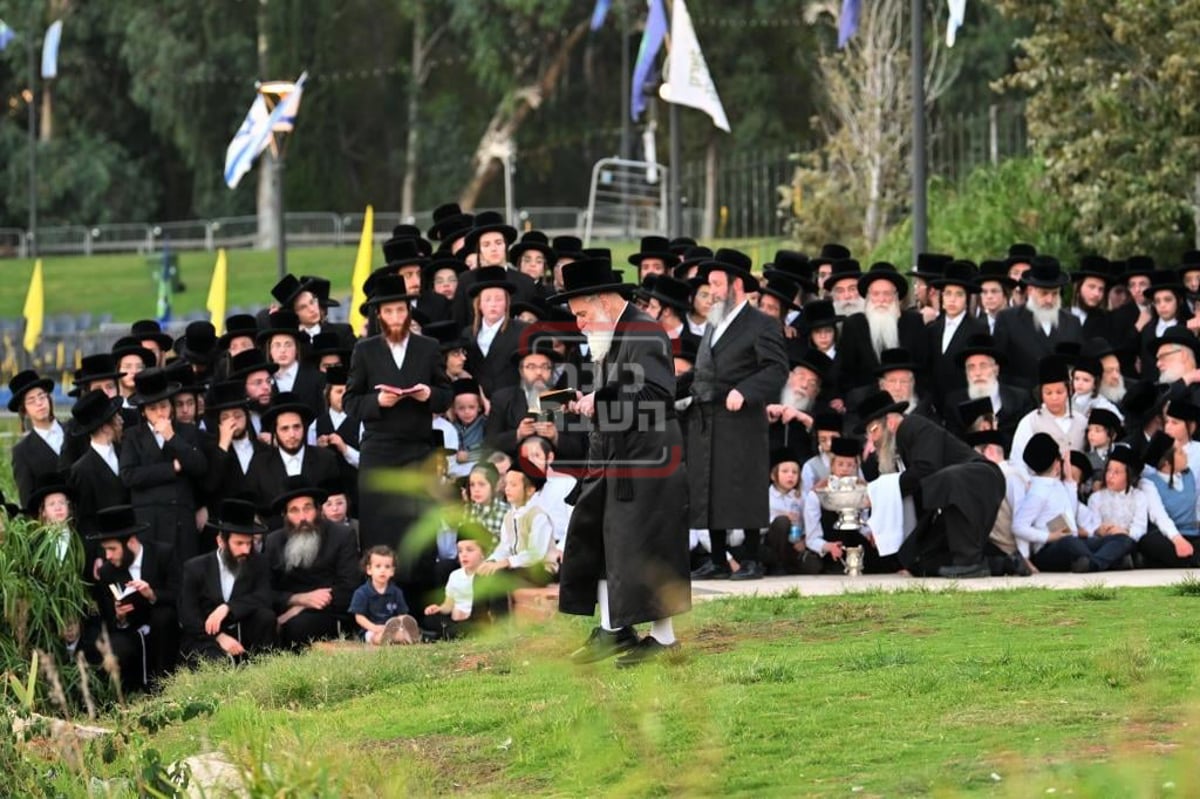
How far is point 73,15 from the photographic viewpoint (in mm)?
65938

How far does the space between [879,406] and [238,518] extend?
4368mm

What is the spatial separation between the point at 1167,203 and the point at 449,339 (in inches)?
435

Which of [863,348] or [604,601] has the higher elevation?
[863,348]

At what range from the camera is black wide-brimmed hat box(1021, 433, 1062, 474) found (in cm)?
1620

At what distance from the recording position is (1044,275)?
59.7 feet

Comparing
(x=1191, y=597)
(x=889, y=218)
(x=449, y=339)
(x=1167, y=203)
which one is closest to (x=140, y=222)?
(x=889, y=218)

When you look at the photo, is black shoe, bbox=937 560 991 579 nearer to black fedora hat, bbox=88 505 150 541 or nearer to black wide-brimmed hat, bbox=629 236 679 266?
black wide-brimmed hat, bbox=629 236 679 266

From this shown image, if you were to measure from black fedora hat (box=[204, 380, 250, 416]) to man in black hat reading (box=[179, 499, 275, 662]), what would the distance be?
1.07 metres

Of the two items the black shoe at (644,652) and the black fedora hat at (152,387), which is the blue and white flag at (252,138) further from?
the black shoe at (644,652)

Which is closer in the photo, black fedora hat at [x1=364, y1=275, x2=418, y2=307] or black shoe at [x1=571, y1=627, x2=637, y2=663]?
black shoe at [x1=571, y1=627, x2=637, y2=663]

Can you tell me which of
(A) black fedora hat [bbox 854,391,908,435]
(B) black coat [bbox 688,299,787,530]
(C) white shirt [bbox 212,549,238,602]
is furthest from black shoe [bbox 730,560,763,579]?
(C) white shirt [bbox 212,549,238,602]

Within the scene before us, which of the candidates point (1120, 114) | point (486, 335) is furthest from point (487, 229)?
point (1120, 114)

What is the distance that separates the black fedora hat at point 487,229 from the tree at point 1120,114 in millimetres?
9443

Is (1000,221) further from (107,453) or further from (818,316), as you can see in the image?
(107,453)
